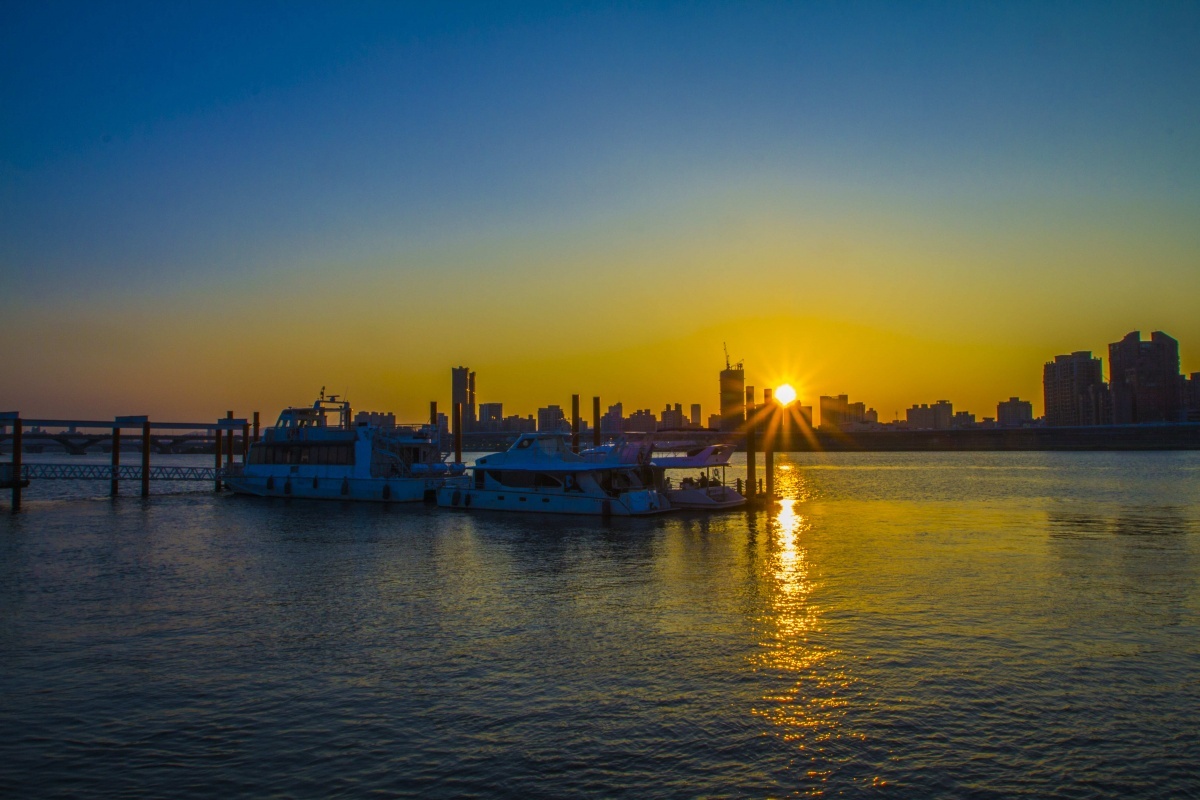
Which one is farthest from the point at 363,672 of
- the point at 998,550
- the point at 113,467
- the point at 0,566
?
the point at 113,467

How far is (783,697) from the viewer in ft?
46.9

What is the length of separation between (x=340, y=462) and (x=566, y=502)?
20350mm

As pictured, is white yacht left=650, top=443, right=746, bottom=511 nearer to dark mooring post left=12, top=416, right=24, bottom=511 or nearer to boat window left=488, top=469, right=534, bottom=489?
boat window left=488, top=469, right=534, bottom=489

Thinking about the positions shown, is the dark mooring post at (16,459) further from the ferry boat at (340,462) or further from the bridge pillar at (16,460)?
the ferry boat at (340,462)

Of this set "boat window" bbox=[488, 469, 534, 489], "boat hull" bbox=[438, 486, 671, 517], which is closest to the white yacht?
"boat hull" bbox=[438, 486, 671, 517]

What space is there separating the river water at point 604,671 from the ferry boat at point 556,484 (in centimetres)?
1276

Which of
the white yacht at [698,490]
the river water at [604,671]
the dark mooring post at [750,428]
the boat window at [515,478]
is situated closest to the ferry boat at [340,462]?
the boat window at [515,478]

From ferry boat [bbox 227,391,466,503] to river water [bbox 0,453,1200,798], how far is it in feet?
76.4

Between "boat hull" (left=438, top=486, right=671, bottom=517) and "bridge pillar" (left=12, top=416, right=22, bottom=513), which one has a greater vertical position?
"bridge pillar" (left=12, top=416, right=22, bottom=513)

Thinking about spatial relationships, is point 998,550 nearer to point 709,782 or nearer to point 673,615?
point 673,615

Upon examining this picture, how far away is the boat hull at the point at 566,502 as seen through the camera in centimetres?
4609

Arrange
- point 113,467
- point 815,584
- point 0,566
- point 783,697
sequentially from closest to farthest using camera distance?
point 783,697, point 815,584, point 0,566, point 113,467

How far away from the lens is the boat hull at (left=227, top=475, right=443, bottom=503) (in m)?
56.2

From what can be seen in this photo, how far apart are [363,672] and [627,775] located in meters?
6.73
